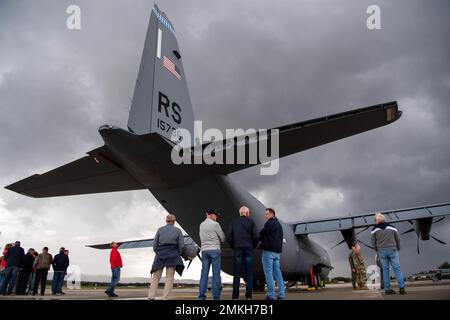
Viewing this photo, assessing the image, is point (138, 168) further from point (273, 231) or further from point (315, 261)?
point (315, 261)

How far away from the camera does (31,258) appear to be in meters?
12.1

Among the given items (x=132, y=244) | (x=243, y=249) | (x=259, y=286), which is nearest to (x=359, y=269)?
(x=259, y=286)

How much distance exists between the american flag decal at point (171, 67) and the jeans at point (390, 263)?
6.78 m

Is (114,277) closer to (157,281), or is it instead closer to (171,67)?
(157,281)

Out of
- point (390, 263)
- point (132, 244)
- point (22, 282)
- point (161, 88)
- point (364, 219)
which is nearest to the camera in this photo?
point (390, 263)

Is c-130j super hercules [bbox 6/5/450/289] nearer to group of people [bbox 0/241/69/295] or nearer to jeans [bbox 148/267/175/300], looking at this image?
jeans [bbox 148/267/175/300]

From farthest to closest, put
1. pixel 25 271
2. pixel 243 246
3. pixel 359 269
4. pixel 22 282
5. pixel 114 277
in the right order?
pixel 22 282
pixel 25 271
pixel 359 269
pixel 114 277
pixel 243 246

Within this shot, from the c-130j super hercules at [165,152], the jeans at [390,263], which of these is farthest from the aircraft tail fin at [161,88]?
the jeans at [390,263]

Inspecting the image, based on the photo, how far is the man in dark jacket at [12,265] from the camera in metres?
11.0

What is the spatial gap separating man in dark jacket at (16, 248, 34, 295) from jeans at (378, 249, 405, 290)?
1112cm

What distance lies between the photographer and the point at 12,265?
11.1 m

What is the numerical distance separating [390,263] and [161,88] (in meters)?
6.77
